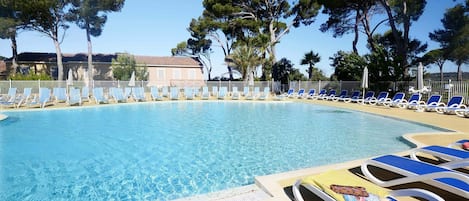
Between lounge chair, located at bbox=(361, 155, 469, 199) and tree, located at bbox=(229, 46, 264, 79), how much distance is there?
2194cm

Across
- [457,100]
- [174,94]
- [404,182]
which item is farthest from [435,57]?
[404,182]

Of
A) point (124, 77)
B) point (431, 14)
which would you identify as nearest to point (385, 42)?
point (431, 14)

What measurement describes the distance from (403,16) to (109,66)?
2707 centimetres

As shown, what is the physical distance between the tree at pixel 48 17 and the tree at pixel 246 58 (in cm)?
1521

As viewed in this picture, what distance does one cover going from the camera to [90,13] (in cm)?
2459

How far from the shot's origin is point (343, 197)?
267cm

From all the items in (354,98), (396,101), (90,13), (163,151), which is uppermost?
(90,13)

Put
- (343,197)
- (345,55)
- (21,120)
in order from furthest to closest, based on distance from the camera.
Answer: (345,55), (21,120), (343,197)

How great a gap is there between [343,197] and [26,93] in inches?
641

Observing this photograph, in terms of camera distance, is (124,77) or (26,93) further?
(124,77)

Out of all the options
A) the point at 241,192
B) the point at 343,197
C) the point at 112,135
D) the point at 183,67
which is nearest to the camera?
the point at 343,197

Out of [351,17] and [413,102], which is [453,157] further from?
[351,17]

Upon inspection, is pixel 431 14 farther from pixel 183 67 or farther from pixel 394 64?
pixel 183 67

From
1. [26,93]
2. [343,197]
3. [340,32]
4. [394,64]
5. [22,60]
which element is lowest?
[343,197]
